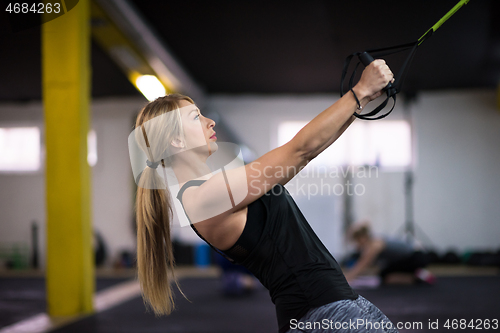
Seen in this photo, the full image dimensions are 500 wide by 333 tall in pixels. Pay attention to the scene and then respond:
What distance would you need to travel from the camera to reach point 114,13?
423 centimetres

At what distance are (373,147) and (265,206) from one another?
22.4 ft

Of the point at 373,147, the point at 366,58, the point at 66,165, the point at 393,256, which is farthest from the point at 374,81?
the point at 373,147

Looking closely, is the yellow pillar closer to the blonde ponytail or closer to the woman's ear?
the blonde ponytail

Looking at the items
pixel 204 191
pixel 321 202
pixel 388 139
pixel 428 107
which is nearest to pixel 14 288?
pixel 321 202

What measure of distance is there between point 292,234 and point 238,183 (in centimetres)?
19

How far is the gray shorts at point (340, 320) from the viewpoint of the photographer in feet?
3.03

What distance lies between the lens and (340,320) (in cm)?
92

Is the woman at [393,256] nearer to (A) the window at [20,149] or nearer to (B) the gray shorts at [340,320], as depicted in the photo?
(B) the gray shorts at [340,320]

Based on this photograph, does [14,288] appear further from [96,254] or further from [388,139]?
[388,139]

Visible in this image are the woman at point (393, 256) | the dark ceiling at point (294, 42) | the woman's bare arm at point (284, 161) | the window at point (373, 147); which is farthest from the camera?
the window at point (373, 147)

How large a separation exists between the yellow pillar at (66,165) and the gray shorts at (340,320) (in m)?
3.22

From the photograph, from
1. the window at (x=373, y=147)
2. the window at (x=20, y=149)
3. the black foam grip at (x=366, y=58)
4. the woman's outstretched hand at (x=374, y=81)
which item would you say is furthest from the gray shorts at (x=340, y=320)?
the window at (x=20, y=149)

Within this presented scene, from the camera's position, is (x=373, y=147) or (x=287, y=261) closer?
(x=287, y=261)

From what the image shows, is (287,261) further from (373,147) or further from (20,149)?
(20,149)
